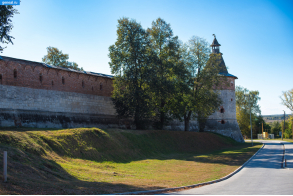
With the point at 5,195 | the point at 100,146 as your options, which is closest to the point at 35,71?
the point at 100,146

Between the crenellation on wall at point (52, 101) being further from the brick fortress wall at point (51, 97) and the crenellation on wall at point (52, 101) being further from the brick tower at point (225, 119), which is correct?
the brick tower at point (225, 119)

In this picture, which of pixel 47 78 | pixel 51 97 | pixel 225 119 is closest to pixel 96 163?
pixel 51 97

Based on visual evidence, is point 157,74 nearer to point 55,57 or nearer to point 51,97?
point 51,97

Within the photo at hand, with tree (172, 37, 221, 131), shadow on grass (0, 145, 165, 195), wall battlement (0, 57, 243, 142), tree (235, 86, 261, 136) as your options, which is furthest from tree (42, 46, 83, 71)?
tree (235, 86, 261, 136)

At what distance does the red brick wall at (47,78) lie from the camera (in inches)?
754

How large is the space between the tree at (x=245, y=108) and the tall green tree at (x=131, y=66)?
3841cm

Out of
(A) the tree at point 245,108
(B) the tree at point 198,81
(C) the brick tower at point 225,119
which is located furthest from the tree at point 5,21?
(A) the tree at point 245,108

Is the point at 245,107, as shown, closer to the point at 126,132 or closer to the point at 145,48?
the point at 145,48

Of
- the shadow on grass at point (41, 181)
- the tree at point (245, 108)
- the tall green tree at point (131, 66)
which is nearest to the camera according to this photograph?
the shadow on grass at point (41, 181)

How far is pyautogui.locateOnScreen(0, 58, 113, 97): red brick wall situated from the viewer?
19141 millimetres

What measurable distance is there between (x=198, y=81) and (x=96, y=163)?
2154 cm

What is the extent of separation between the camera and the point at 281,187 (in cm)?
920

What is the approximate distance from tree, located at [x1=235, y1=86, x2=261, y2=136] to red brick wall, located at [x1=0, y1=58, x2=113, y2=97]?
41794 millimetres

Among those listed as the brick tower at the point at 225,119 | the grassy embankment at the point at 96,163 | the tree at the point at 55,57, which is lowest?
the grassy embankment at the point at 96,163
